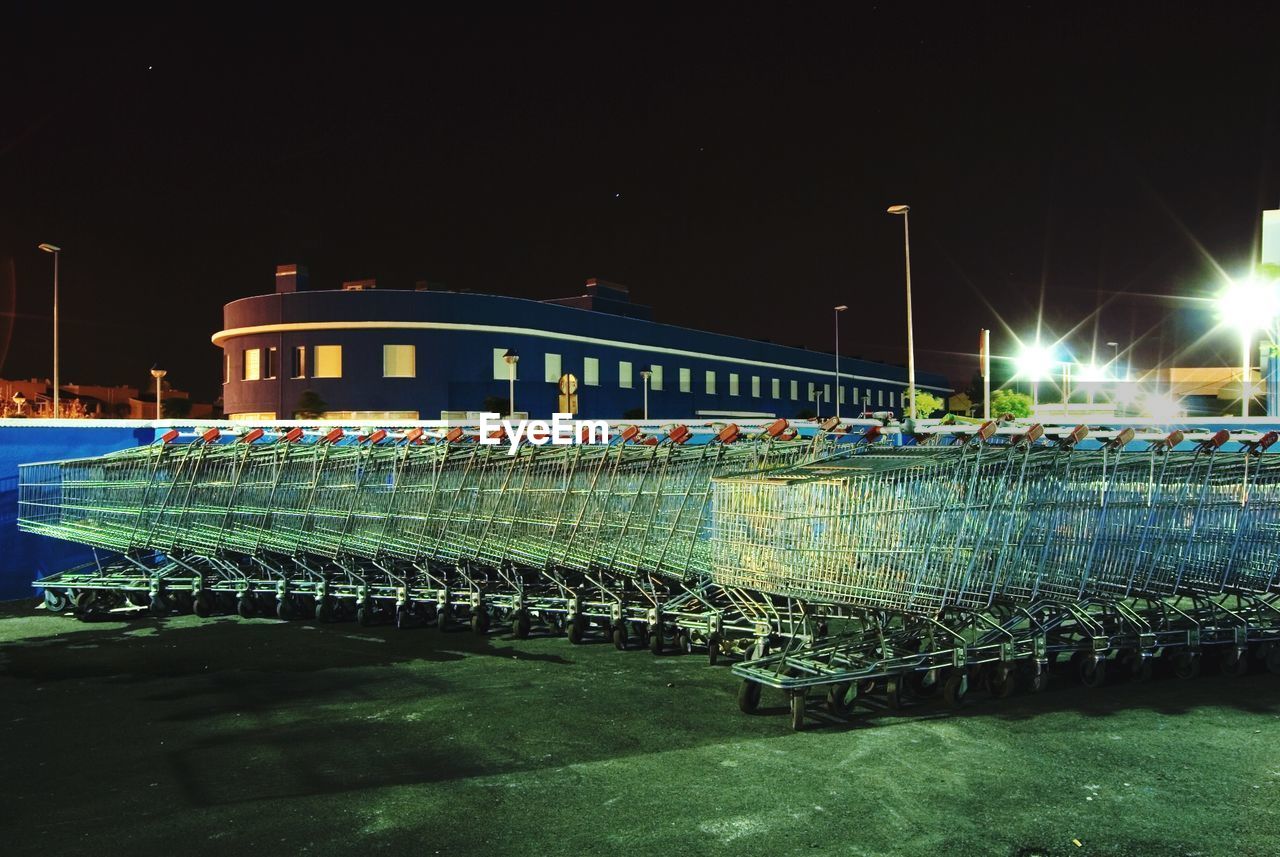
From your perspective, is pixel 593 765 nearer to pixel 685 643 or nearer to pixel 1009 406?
pixel 685 643

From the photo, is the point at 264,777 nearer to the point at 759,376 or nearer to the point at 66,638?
the point at 66,638

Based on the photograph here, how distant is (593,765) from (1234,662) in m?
A: 4.69

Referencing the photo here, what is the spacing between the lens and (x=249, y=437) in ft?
31.8

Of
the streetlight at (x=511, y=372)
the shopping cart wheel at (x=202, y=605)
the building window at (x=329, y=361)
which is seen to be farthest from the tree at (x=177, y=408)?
the shopping cart wheel at (x=202, y=605)

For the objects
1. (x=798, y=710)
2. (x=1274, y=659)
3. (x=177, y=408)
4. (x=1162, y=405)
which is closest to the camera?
(x=798, y=710)

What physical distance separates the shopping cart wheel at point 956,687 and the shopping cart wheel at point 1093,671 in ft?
3.48

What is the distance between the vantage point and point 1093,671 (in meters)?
6.69

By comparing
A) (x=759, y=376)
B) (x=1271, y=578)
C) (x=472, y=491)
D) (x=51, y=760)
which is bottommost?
(x=51, y=760)

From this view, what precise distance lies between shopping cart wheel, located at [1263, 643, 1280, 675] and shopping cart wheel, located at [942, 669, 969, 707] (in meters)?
2.61

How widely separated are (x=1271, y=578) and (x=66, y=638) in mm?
9145

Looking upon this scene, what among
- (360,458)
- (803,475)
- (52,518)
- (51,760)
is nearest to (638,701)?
(803,475)

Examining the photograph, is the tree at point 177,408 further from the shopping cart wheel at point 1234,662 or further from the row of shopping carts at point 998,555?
the shopping cart wheel at point 1234,662

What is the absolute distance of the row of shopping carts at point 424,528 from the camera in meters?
7.90

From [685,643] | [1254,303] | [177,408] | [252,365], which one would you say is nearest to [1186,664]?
A: [685,643]
